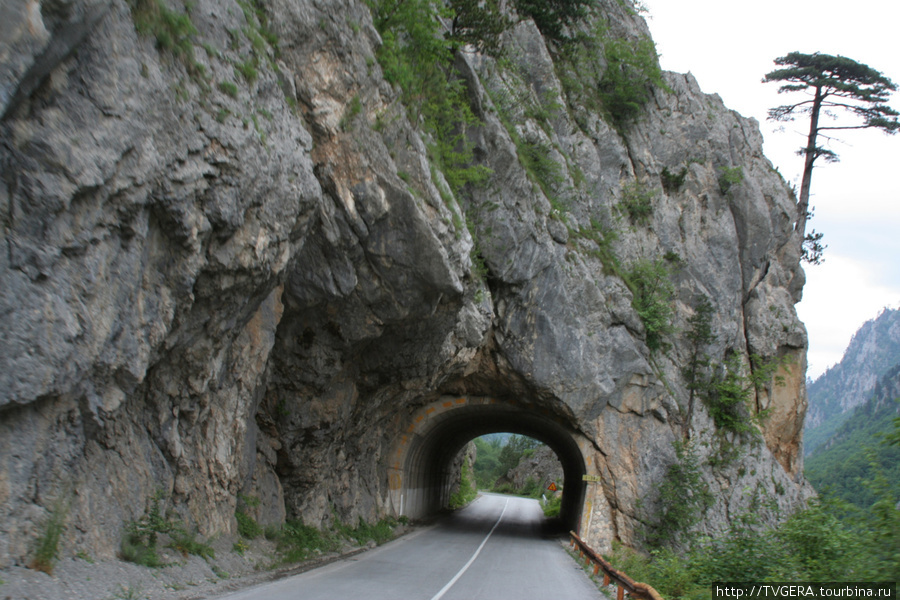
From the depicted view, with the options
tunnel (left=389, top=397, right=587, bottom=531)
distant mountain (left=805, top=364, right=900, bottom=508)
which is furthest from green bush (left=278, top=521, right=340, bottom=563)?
distant mountain (left=805, top=364, right=900, bottom=508)

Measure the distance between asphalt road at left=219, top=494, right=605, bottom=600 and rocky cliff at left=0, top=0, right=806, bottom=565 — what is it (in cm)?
216

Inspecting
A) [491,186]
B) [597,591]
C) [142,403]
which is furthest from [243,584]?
[491,186]

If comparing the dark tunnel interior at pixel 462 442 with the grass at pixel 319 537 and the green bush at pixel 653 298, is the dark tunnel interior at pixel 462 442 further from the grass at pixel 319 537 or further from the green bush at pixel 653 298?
the grass at pixel 319 537

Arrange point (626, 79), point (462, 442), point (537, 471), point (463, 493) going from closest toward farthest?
point (626, 79)
point (462, 442)
point (463, 493)
point (537, 471)

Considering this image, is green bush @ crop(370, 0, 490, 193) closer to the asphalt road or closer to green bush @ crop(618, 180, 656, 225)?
the asphalt road

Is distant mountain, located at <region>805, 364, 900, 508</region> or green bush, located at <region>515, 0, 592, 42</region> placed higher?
green bush, located at <region>515, 0, 592, 42</region>

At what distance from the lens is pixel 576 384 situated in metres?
19.6

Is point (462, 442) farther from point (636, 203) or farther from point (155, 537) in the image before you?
point (155, 537)

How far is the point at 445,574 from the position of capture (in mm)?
11797

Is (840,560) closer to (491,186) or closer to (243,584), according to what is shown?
(243,584)

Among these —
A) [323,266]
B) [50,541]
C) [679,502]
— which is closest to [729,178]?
[679,502]

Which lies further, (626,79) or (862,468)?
(626,79)

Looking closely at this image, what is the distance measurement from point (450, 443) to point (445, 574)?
1910cm

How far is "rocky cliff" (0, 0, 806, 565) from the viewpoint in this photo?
6.50 metres
